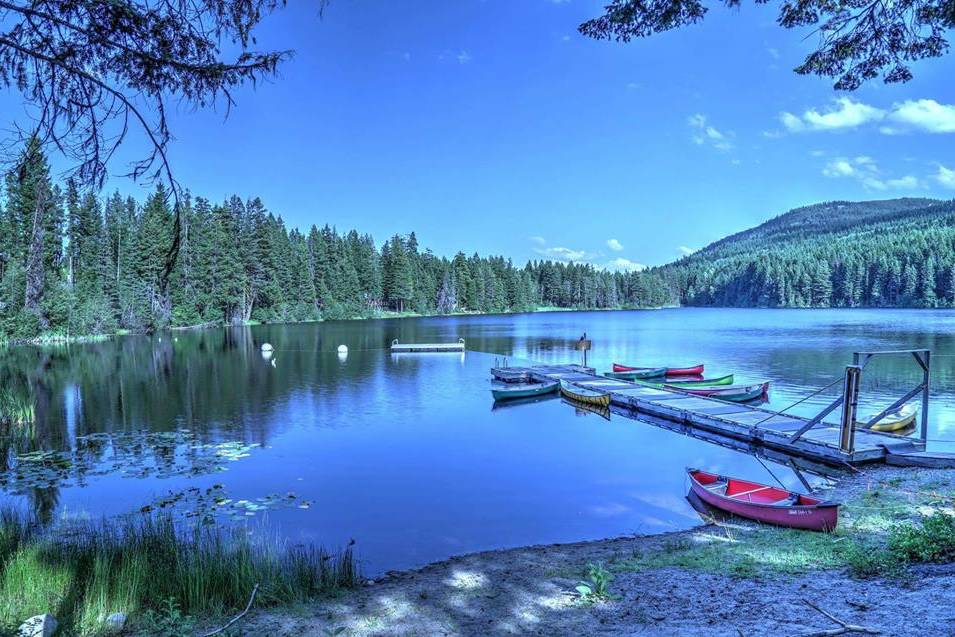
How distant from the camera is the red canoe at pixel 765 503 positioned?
1055 centimetres

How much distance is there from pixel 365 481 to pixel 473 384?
67.8ft

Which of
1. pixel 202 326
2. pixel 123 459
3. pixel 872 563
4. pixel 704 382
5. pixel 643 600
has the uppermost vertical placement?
pixel 202 326

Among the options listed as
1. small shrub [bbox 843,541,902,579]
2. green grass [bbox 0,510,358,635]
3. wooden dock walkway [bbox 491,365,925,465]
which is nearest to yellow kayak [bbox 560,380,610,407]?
wooden dock walkway [bbox 491,365,925,465]

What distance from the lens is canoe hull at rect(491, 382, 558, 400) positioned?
101 feet

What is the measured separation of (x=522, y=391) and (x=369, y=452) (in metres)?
12.8

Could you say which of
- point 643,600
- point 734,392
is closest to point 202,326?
point 734,392

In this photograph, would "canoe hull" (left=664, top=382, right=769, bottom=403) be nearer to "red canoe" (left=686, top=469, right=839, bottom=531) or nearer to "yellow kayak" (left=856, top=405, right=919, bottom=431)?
"yellow kayak" (left=856, top=405, right=919, bottom=431)

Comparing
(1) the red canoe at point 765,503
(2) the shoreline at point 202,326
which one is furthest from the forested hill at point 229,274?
(1) the red canoe at point 765,503

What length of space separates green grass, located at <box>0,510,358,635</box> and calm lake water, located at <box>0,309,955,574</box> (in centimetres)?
242

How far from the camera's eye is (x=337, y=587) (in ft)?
28.4

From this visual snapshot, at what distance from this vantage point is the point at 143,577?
314 inches

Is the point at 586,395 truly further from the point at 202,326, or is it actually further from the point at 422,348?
the point at 202,326

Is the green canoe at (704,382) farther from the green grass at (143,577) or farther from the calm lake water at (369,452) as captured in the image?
the green grass at (143,577)

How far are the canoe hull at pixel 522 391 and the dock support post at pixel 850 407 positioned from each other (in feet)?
53.9
